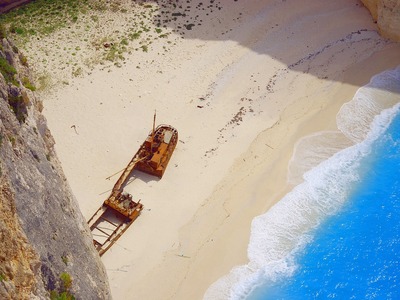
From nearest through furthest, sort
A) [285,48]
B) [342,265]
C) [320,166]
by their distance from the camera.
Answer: [342,265]
[320,166]
[285,48]

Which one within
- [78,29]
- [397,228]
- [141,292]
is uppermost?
[78,29]

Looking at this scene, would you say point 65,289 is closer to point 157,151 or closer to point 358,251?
point 157,151

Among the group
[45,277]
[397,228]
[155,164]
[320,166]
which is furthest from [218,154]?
[45,277]

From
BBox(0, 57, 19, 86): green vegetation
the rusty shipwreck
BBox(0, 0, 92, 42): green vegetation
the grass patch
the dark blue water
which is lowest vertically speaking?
the dark blue water

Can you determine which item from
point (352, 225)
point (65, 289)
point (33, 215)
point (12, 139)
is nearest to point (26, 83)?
point (12, 139)

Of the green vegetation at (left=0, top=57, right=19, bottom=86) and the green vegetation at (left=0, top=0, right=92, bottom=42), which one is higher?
the green vegetation at (left=0, top=0, right=92, bottom=42)

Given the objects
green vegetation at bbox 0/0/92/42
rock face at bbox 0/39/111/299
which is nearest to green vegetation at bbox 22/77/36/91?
rock face at bbox 0/39/111/299

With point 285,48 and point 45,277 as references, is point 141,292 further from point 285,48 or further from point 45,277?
point 285,48

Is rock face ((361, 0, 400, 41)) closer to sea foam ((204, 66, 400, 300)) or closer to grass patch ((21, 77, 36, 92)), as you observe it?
sea foam ((204, 66, 400, 300))

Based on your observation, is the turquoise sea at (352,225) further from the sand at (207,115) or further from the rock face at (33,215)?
the rock face at (33,215)
